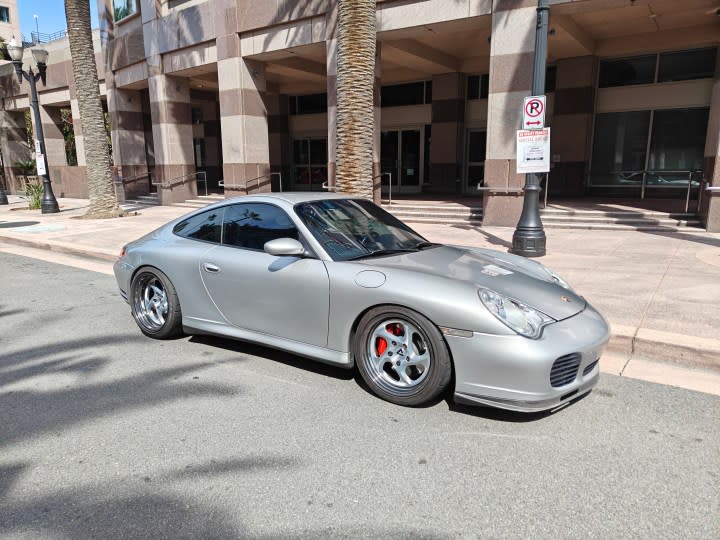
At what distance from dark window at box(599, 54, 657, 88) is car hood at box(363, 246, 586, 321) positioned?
14.4m

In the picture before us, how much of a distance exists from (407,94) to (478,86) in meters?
2.99

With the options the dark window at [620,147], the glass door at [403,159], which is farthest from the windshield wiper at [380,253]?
the glass door at [403,159]

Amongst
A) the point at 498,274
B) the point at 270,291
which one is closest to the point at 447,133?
the point at 498,274

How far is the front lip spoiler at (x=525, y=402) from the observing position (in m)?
3.20

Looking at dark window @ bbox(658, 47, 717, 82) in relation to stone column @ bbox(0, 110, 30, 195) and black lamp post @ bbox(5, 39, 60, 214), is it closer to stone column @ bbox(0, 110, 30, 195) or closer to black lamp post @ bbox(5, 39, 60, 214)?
black lamp post @ bbox(5, 39, 60, 214)

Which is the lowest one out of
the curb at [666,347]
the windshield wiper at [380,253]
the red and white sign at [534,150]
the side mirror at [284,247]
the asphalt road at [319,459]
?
the asphalt road at [319,459]

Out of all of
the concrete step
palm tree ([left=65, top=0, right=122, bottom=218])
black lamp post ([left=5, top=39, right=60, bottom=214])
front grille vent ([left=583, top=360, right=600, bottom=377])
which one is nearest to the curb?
front grille vent ([left=583, top=360, right=600, bottom=377])

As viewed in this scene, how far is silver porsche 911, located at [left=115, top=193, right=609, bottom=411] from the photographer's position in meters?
3.25

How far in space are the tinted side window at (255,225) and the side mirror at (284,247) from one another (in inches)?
9.5

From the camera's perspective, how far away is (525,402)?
3.19m

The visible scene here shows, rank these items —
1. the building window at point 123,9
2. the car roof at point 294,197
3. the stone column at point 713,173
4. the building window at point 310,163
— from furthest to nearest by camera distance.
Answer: the building window at point 310,163 < the building window at point 123,9 < the stone column at point 713,173 < the car roof at point 294,197

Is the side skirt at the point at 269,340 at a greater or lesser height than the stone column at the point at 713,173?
lesser

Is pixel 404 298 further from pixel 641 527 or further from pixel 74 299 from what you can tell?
pixel 74 299

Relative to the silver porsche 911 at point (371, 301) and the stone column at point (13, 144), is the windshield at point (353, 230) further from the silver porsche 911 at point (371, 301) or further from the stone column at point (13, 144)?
the stone column at point (13, 144)
